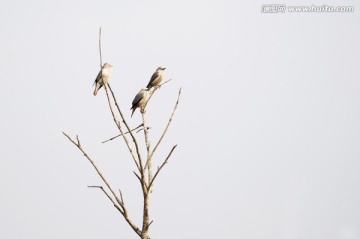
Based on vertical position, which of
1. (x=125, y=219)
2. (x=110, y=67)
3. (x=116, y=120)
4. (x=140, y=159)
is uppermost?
(x=110, y=67)

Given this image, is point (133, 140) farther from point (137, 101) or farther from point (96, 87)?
point (96, 87)

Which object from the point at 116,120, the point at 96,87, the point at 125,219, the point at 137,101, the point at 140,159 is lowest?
the point at 125,219

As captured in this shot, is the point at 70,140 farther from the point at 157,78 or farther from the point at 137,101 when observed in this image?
the point at 157,78

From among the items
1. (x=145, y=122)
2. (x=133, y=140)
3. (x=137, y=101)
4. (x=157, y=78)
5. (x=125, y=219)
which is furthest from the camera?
(x=157, y=78)

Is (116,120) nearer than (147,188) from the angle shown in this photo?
No

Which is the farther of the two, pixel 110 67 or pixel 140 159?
pixel 110 67

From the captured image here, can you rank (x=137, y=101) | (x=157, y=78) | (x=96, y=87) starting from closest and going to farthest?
1. (x=137, y=101)
2. (x=96, y=87)
3. (x=157, y=78)

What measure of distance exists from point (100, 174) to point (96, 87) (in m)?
8.31

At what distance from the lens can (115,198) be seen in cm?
422

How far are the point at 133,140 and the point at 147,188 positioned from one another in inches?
23.5

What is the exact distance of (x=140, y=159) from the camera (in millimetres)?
4336

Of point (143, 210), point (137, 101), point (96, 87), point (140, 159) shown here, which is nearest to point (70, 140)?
point (140, 159)

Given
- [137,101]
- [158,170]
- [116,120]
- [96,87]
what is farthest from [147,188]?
[96,87]

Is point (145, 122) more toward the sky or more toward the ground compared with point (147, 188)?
more toward the sky
